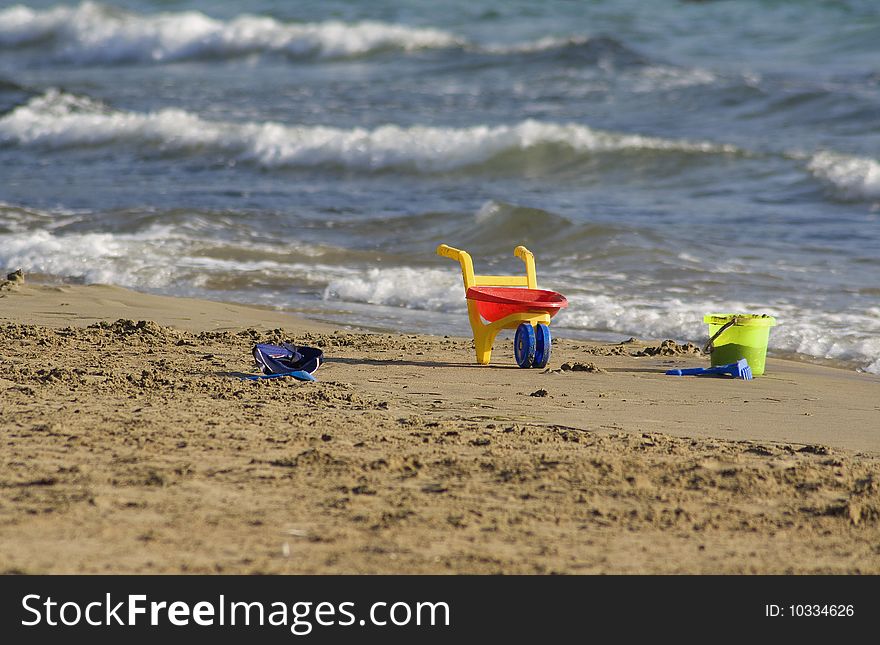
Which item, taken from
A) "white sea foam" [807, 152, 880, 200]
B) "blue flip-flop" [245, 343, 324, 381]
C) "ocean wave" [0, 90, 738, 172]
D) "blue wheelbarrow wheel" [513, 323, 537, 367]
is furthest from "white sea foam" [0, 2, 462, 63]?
"blue flip-flop" [245, 343, 324, 381]

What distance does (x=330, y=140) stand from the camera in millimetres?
16109

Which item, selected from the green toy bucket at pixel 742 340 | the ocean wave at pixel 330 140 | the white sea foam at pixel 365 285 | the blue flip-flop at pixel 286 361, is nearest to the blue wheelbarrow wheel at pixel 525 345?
the green toy bucket at pixel 742 340

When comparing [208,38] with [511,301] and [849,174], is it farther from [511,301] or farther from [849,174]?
[511,301]

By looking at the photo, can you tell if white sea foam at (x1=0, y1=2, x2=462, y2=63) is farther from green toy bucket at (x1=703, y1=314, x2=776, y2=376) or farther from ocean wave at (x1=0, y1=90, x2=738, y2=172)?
green toy bucket at (x1=703, y1=314, x2=776, y2=376)

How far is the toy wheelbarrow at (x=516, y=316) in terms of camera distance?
6184 millimetres

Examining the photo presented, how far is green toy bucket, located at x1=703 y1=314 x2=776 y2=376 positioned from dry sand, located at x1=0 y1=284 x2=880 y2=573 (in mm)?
210

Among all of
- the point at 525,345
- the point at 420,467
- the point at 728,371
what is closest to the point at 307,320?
the point at 525,345

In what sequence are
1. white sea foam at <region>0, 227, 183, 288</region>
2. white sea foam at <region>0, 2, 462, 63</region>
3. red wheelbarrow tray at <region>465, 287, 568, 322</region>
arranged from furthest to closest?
white sea foam at <region>0, 2, 462, 63</region> → white sea foam at <region>0, 227, 183, 288</region> → red wheelbarrow tray at <region>465, 287, 568, 322</region>

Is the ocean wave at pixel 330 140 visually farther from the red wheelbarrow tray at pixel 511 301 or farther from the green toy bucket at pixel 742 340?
the red wheelbarrow tray at pixel 511 301

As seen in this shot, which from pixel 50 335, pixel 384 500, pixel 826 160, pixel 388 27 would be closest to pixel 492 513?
pixel 384 500

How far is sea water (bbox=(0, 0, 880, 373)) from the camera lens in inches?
353

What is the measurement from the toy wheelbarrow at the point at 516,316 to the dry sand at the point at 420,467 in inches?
4.8

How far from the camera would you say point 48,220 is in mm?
11383
